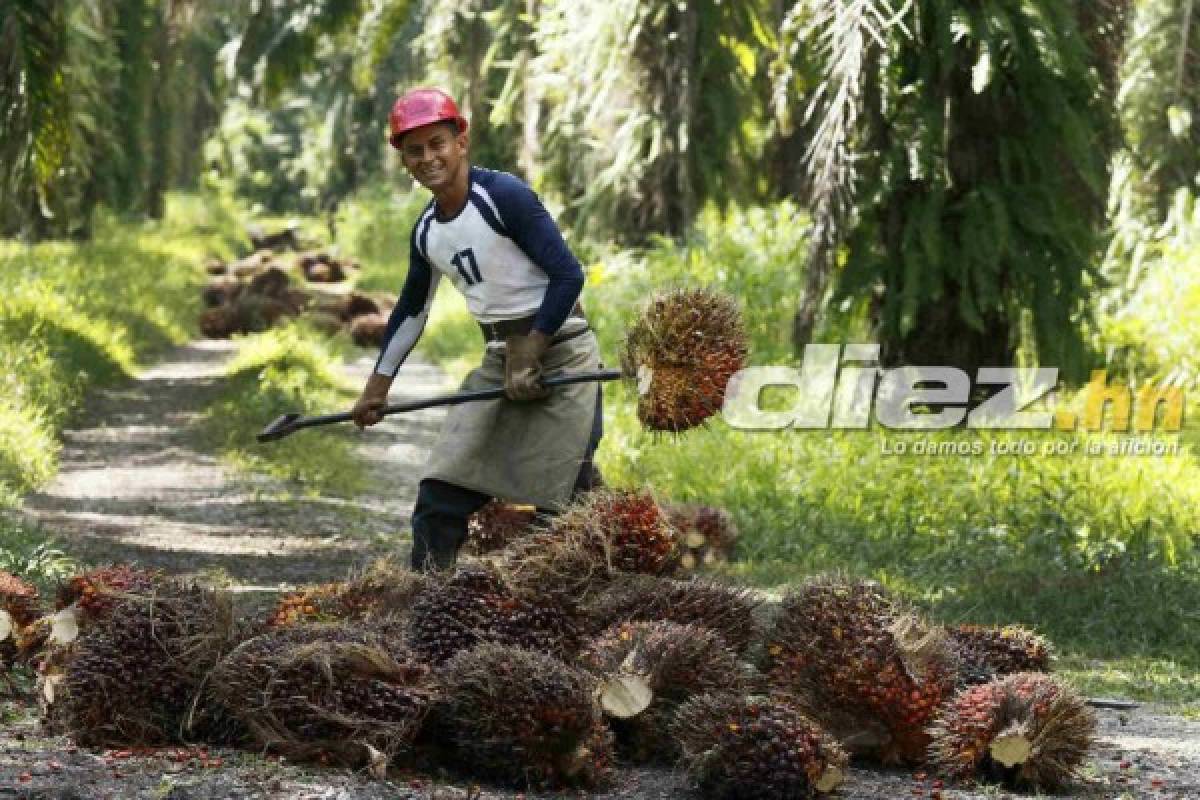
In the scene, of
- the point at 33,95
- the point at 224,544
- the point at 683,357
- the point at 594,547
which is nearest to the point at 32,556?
the point at 224,544

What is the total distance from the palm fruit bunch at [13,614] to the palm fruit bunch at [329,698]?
1.15m

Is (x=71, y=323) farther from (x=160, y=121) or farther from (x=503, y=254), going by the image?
(x=160, y=121)

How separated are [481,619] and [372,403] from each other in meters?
1.50

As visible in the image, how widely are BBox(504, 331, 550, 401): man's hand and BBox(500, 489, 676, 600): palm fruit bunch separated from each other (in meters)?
0.63

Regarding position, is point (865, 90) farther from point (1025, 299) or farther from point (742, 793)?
point (742, 793)

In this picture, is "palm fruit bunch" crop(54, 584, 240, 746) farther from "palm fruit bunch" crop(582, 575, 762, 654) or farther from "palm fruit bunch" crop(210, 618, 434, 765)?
"palm fruit bunch" crop(582, 575, 762, 654)

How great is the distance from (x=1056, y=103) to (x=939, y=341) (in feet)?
5.07

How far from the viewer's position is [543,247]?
19.4 feet

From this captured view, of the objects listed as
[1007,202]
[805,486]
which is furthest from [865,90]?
[805,486]

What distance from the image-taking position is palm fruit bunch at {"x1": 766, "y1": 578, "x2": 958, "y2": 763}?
15.8 ft

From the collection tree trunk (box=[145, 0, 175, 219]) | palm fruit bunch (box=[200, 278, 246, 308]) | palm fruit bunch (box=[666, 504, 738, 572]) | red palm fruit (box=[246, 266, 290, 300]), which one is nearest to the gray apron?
palm fruit bunch (box=[666, 504, 738, 572])

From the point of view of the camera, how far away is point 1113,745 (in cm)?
529

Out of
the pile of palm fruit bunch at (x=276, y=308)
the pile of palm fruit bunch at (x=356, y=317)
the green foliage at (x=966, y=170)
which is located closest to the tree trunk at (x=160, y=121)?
the pile of palm fruit bunch at (x=276, y=308)

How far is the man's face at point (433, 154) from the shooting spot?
233 inches
